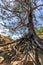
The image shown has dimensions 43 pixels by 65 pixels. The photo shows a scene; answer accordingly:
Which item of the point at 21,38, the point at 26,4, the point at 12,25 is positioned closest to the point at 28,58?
the point at 21,38

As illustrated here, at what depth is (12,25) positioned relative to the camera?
9.97ft

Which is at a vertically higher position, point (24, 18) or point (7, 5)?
point (7, 5)

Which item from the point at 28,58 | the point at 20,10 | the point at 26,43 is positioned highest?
the point at 20,10

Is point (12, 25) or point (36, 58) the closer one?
point (36, 58)

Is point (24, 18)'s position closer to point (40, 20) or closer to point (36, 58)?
point (40, 20)

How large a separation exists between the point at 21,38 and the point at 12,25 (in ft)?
0.76

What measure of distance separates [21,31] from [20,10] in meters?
0.30

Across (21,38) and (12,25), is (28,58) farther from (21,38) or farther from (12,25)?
(12,25)

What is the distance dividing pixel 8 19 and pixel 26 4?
36 centimetres

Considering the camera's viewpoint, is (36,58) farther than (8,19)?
No

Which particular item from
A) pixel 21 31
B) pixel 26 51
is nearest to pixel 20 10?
pixel 21 31

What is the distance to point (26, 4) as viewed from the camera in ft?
9.43

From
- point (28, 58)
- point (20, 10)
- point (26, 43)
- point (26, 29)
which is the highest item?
point (20, 10)

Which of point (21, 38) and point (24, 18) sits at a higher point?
point (24, 18)
